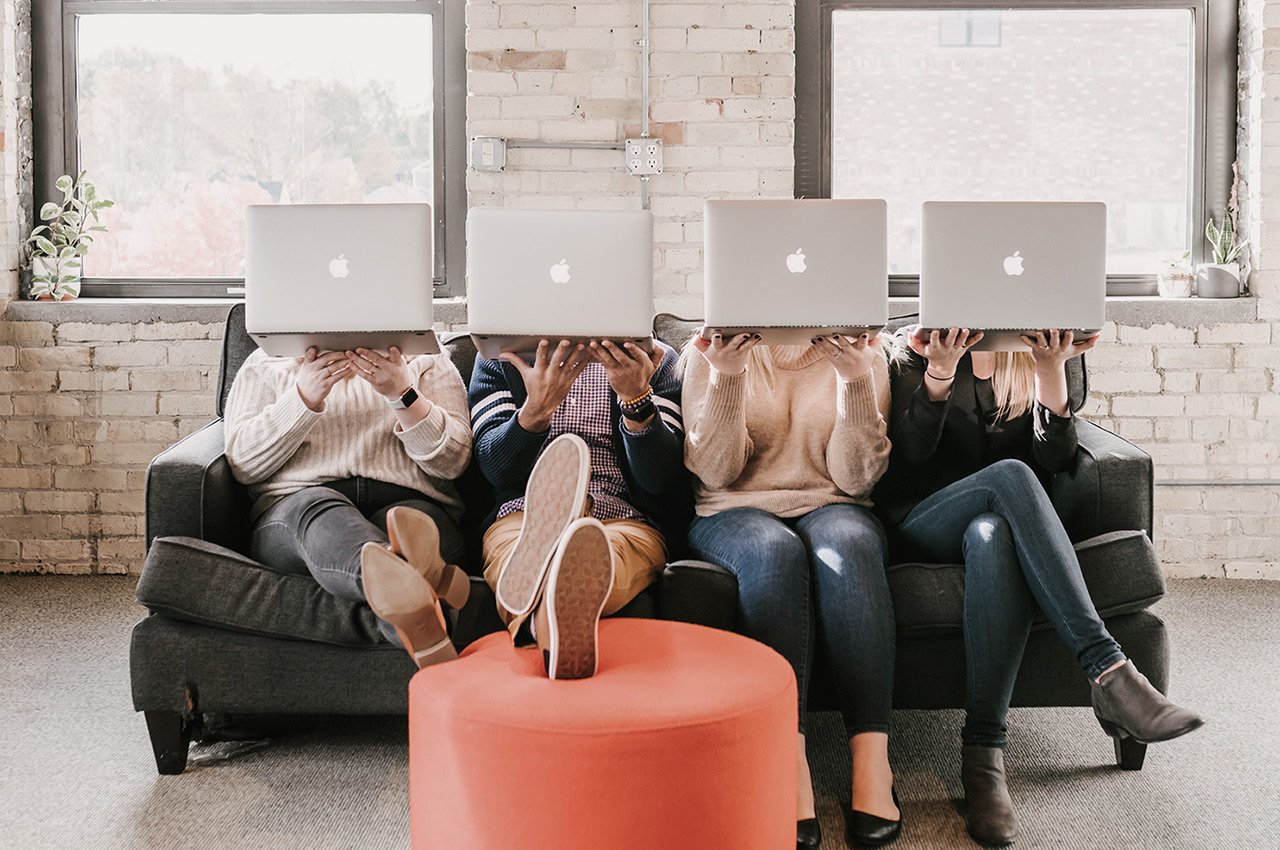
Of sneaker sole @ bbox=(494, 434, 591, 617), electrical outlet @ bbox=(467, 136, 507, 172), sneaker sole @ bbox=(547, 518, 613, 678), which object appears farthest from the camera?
electrical outlet @ bbox=(467, 136, 507, 172)

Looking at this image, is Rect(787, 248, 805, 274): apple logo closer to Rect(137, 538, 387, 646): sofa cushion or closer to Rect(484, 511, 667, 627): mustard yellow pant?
Rect(484, 511, 667, 627): mustard yellow pant

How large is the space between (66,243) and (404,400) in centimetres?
183

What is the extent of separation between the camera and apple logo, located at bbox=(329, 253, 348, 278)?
177 centimetres

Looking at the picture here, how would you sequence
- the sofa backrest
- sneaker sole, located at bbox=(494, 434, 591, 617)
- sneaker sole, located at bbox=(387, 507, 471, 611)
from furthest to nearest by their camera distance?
the sofa backrest, sneaker sole, located at bbox=(387, 507, 471, 611), sneaker sole, located at bbox=(494, 434, 591, 617)

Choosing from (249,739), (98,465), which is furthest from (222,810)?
(98,465)

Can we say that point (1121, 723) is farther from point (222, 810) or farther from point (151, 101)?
point (151, 101)

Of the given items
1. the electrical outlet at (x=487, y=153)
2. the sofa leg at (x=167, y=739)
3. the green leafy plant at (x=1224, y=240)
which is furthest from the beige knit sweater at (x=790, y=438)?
the green leafy plant at (x=1224, y=240)

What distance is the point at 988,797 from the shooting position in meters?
1.77

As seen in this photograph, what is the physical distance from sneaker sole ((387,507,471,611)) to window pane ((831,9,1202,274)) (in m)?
1.92

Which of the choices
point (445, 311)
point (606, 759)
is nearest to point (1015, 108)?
point (445, 311)

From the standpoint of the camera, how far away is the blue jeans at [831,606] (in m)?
1.79

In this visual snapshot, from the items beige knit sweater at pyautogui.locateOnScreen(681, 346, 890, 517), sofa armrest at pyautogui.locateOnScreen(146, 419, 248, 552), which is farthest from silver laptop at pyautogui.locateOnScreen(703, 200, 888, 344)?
sofa armrest at pyautogui.locateOnScreen(146, 419, 248, 552)

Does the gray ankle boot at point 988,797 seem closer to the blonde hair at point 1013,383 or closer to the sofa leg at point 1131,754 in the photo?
the sofa leg at point 1131,754

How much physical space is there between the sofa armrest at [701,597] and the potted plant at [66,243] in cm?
225
